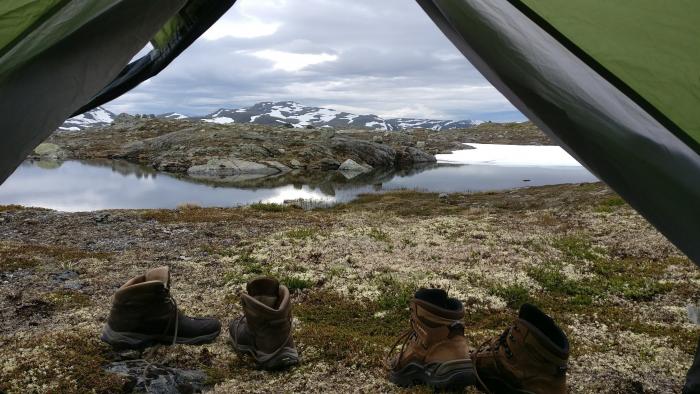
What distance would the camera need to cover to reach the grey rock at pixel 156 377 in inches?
215

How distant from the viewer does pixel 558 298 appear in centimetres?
957

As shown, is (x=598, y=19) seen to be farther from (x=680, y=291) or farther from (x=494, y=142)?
(x=494, y=142)

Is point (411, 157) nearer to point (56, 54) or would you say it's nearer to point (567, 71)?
point (567, 71)

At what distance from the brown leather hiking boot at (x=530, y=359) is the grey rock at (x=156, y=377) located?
3.49 meters

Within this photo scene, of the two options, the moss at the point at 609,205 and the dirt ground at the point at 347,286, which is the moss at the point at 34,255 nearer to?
the dirt ground at the point at 347,286

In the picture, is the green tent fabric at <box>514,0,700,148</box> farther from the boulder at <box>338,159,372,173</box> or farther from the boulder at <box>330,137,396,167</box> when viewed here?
the boulder at <box>330,137,396,167</box>

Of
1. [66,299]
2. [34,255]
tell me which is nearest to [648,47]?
[66,299]

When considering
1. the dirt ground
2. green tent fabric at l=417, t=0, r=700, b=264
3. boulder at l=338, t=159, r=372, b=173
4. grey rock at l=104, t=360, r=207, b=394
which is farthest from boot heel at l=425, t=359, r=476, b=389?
boulder at l=338, t=159, r=372, b=173

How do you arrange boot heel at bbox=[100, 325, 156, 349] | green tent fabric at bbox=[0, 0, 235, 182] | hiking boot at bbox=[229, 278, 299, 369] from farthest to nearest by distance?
boot heel at bbox=[100, 325, 156, 349]
hiking boot at bbox=[229, 278, 299, 369]
green tent fabric at bbox=[0, 0, 235, 182]

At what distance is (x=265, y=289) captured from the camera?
6.37 metres

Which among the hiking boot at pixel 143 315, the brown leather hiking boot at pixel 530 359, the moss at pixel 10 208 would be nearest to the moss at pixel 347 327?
the brown leather hiking boot at pixel 530 359

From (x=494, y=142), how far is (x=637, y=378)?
12242cm

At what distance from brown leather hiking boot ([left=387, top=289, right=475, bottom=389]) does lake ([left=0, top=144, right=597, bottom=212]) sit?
29344 mm

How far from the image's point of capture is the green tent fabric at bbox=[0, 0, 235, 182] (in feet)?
11.9
